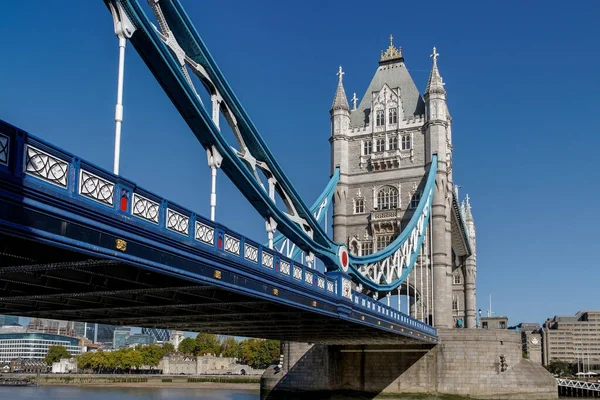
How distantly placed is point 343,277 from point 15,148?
19074 millimetres

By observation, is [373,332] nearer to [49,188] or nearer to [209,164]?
[209,164]

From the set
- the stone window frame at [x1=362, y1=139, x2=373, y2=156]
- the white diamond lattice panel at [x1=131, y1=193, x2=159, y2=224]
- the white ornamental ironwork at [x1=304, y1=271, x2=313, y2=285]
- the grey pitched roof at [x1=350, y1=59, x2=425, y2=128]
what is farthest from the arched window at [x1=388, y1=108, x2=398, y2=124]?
the white diamond lattice panel at [x1=131, y1=193, x2=159, y2=224]

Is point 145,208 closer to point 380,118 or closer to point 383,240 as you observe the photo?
point 383,240

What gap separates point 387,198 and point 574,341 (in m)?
150

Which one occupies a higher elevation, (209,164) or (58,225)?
(209,164)

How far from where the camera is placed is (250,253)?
19578 millimetres

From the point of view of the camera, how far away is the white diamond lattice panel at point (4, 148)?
10102mm

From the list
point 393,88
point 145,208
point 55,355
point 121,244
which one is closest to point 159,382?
point 55,355

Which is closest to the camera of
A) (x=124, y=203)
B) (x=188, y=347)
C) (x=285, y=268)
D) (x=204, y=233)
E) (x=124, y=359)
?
(x=124, y=203)

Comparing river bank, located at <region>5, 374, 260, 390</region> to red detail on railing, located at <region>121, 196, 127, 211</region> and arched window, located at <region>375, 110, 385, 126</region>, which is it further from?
red detail on railing, located at <region>121, 196, 127, 211</region>

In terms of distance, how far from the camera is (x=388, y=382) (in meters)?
46.8

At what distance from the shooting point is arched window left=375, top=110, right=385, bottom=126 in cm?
5847

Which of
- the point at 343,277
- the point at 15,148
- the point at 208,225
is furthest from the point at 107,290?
the point at 343,277

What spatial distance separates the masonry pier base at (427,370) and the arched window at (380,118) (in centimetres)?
1829
